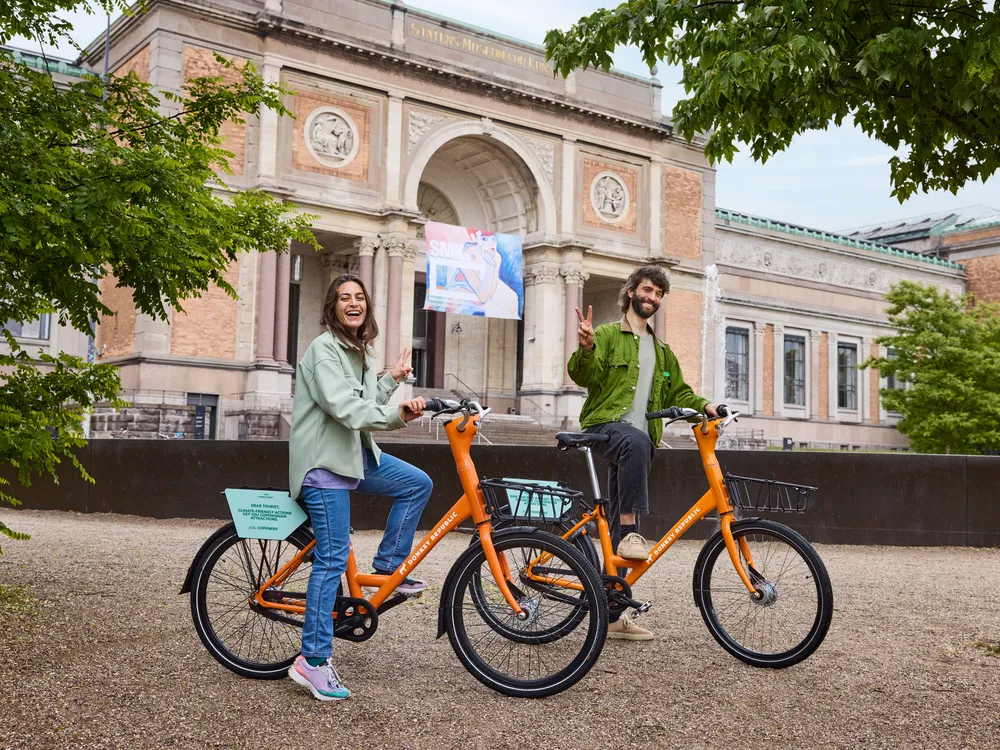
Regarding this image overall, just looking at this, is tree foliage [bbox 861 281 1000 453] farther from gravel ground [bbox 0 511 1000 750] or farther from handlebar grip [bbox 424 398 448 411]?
handlebar grip [bbox 424 398 448 411]

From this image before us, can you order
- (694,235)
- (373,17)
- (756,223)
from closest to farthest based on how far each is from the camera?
(373,17), (694,235), (756,223)

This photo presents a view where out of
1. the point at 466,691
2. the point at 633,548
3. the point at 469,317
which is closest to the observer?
the point at 466,691

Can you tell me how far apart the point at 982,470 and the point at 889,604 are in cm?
546

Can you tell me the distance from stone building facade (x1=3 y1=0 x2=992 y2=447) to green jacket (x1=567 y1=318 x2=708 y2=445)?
22.6 meters

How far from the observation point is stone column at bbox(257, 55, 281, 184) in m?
30.3

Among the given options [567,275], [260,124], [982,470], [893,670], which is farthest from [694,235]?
[893,670]

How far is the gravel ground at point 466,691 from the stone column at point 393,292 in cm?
2483

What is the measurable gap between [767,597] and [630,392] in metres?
1.42

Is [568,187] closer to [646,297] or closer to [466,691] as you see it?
[646,297]

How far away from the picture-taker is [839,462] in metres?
12.7

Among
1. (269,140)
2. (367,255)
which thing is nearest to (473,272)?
(367,255)

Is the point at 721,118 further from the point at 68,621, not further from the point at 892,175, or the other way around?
the point at 68,621

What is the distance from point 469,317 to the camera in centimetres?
4003

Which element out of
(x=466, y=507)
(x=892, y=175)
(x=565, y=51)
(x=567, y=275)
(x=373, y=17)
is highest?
(x=373, y=17)
